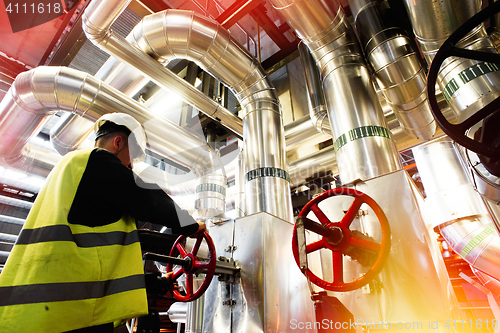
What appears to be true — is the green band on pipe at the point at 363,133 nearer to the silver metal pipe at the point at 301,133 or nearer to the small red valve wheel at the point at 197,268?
the small red valve wheel at the point at 197,268

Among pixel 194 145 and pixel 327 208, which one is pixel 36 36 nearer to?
pixel 194 145

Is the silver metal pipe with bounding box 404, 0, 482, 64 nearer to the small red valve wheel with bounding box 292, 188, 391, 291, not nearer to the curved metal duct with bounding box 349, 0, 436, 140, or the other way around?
the curved metal duct with bounding box 349, 0, 436, 140

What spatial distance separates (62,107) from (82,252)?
2018 mm

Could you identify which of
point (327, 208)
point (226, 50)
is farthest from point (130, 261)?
point (226, 50)

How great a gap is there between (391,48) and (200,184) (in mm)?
2240

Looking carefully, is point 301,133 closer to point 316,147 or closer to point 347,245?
point 316,147

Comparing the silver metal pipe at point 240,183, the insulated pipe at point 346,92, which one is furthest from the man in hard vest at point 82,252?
the silver metal pipe at point 240,183

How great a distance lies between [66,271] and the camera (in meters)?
0.82

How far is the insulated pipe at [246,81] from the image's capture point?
2.18 metres

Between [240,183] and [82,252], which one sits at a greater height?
[240,183]

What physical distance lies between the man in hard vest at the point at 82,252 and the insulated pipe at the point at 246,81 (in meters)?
1.14

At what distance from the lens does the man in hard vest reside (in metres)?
0.77

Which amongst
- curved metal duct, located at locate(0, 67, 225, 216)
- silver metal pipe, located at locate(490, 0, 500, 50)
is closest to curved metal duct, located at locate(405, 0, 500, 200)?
silver metal pipe, located at locate(490, 0, 500, 50)

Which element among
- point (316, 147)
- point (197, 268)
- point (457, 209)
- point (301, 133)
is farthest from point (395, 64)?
point (316, 147)
